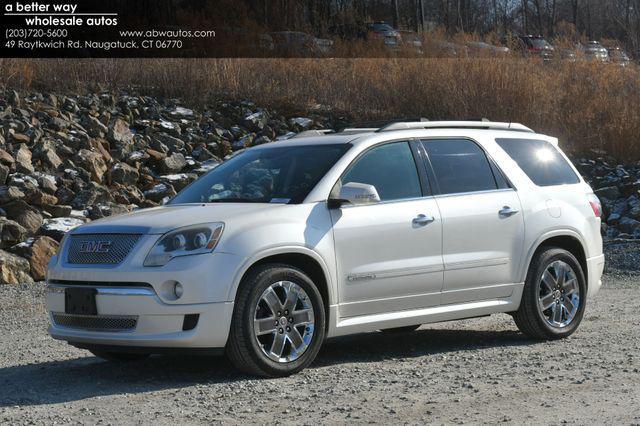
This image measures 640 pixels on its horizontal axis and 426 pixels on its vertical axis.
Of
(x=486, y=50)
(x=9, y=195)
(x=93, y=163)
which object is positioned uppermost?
(x=486, y=50)

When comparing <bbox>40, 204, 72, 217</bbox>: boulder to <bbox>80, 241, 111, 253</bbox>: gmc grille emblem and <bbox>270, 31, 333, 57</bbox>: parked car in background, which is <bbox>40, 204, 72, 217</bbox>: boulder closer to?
<bbox>80, 241, 111, 253</bbox>: gmc grille emblem

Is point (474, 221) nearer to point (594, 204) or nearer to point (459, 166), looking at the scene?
point (459, 166)

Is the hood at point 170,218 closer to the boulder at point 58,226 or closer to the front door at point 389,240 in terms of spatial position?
the front door at point 389,240

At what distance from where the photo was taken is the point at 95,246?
7496 millimetres

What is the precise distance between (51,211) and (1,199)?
759 millimetres

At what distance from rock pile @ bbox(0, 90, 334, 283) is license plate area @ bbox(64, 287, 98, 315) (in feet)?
22.8

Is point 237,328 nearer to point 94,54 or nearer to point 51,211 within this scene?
point 51,211

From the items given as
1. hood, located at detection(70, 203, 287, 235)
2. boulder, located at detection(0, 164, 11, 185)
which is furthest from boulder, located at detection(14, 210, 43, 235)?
hood, located at detection(70, 203, 287, 235)

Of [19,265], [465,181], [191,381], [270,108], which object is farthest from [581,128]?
[191,381]

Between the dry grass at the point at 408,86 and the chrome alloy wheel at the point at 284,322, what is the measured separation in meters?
15.9

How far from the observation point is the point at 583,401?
659 cm

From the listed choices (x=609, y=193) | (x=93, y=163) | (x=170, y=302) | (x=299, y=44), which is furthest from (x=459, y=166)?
(x=299, y=44)

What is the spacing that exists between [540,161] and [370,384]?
130 inches

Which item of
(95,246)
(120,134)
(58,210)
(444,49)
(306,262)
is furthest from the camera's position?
(444,49)
